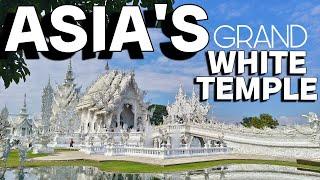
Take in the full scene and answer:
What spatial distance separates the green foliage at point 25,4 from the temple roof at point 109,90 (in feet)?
123

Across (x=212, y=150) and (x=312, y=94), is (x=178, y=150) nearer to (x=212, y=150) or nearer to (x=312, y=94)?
(x=212, y=150)

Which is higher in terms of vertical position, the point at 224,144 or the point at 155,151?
the point at 155,151

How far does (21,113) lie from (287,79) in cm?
4246

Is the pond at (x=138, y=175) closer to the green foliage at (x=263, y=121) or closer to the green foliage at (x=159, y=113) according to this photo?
the green foliage at (x=263, y=121)

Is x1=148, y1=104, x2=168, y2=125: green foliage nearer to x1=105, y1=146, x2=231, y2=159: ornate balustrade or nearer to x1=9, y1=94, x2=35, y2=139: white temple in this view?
x1=9, y1=94, x2=35, y2=139: white temple

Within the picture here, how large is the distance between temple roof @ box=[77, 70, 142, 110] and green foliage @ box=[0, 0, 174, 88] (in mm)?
37443

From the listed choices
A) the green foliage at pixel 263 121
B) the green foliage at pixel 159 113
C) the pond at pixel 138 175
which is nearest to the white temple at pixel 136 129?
the pond at pixel 138 175

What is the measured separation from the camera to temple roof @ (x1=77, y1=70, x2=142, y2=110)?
145ft

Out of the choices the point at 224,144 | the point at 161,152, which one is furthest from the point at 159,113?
the point at 161,152

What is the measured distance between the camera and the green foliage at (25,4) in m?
5.82

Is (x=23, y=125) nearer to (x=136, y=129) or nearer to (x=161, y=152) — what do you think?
(x=136, y=129)

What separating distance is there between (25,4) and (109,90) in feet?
129

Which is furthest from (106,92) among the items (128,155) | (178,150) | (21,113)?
(178,150)

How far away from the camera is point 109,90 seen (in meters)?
45.0
